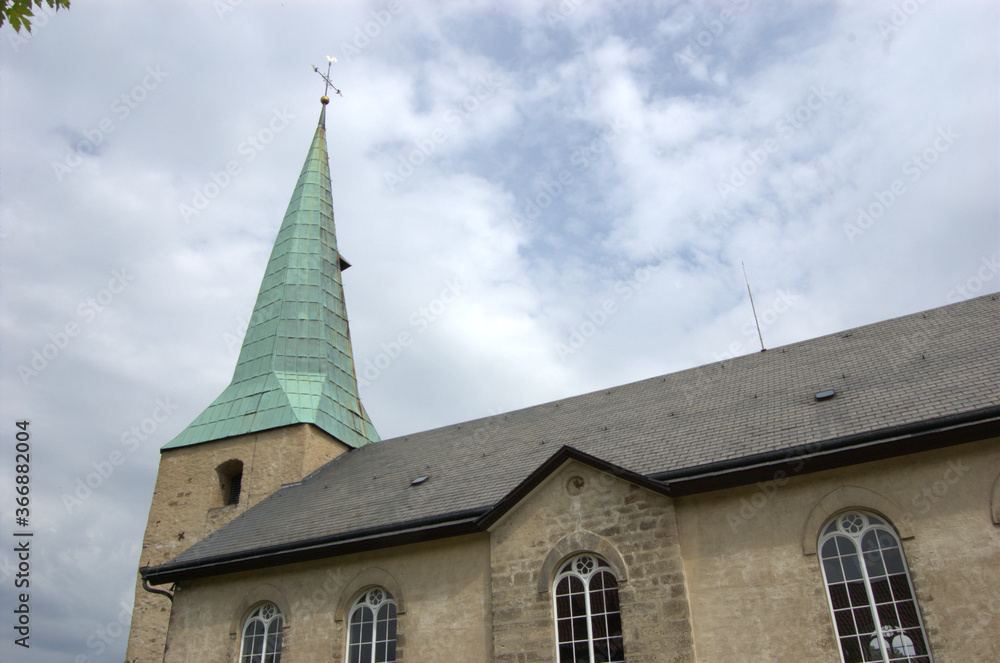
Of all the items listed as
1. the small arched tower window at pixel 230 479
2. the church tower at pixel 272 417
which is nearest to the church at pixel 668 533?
the church tower at pixel 272 417

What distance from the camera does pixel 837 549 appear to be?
33.5 feet

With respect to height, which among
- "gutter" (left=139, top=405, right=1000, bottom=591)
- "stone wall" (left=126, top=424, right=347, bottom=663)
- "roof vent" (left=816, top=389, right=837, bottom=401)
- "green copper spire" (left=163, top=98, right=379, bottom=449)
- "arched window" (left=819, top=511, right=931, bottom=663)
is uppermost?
"green copper spire" (left=163, top=98, right=379, bottom=449)

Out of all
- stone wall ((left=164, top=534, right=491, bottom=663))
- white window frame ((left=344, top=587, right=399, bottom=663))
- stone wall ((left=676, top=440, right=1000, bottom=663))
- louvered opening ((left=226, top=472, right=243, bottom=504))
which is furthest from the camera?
louvered opening ((left=226, top=472, right=243, bottom=504))

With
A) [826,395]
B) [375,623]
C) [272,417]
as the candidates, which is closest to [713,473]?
[826,395]

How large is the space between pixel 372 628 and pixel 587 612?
4.03m

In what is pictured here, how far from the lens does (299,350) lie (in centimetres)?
2280

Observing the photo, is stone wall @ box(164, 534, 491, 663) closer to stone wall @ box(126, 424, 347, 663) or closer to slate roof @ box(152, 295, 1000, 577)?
slate roof @ box(152, 295, 1000, 577)

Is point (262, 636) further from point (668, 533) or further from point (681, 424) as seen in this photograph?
point (681, 424)

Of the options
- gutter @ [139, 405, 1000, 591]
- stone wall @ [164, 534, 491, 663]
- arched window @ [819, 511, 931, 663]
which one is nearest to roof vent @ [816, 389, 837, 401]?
gutter @ [139, 405, 1000, 591]

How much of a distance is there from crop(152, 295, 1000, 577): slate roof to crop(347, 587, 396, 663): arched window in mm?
1161

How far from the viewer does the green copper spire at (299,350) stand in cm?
2109

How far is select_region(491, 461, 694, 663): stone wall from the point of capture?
10.6m

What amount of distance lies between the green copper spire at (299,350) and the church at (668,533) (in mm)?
3050

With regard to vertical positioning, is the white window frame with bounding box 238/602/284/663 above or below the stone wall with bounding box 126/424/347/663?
below
